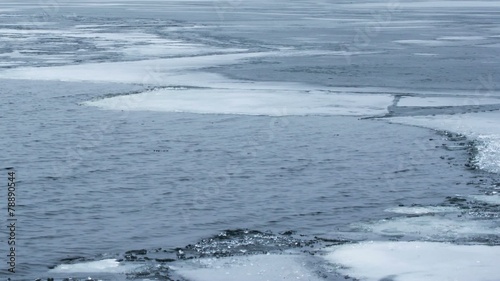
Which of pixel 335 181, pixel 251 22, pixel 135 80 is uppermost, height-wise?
pixel 251 22

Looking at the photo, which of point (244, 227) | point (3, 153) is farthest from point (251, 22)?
point (244, 227)

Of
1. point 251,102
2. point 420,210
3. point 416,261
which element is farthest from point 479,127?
point 416,261

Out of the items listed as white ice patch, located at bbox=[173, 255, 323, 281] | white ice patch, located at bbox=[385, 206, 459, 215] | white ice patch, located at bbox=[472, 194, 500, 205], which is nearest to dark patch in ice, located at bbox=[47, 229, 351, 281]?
white ice patch, located at bbox=[173, 255, 323, 281]

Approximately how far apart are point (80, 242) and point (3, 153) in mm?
5608

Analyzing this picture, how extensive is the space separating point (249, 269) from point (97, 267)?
1.54m

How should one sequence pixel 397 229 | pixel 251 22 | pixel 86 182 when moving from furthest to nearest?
pixel 251 22 → pixel 86 182 → pixel 397 229

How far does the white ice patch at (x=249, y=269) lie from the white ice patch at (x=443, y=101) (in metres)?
12.8

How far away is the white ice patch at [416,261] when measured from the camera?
9.81 metres

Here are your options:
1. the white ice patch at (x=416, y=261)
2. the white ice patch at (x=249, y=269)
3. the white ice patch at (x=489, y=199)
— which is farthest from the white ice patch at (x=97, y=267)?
the white ice patch at (x=489, y=199)

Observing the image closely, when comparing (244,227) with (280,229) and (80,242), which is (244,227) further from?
(80,242)

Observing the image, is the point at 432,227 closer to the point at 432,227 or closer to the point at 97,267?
the point at 432,227

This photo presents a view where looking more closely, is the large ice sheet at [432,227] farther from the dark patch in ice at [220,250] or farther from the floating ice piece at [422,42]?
the floating ice piece at [422,42]

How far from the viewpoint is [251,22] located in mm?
59906

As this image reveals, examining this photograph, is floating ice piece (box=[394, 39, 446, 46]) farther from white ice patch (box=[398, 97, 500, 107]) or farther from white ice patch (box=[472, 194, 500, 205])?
white ice patch (box=[472, 194, 500, 205])
